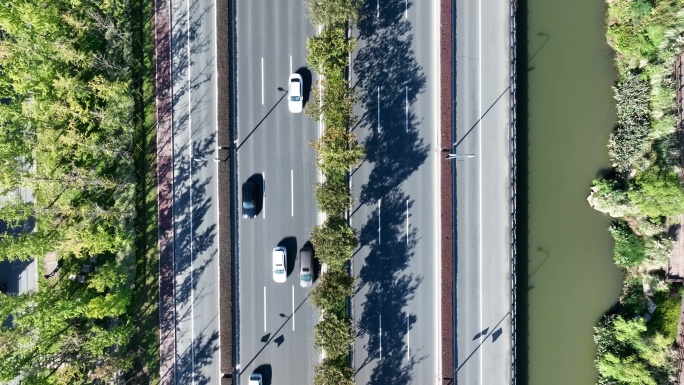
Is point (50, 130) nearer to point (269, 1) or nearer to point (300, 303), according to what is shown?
point (269, 1)

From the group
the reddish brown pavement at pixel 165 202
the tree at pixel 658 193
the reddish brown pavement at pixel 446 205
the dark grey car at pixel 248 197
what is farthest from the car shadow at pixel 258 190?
the tree at pixel 658 193

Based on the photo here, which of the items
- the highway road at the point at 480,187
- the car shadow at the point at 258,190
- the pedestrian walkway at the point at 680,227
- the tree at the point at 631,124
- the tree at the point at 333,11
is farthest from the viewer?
the car shadow at the point at 258,190

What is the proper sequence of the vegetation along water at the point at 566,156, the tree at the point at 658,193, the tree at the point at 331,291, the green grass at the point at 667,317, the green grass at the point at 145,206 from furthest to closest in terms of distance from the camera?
the vegetation along water at the point at 566,156
the green grass at the point at 145,206
the green grass at the point at 667,317
the tree at the point at 658,193
the tree at the point at 331,291

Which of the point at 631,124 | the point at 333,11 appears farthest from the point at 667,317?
the point at 333,11

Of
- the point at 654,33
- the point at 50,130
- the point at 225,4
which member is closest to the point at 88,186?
the point at 50,130

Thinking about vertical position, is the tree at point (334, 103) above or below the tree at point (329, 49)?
below

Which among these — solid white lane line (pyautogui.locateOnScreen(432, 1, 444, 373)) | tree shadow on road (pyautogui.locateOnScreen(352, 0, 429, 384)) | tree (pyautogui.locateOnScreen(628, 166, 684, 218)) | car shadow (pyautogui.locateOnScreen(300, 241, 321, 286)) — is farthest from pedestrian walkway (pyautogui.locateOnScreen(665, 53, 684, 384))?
car shadow (pyautogui.locateOnScreen(300, 241, 321, 286))

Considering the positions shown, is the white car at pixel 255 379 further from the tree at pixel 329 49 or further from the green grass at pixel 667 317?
the green grass at pixel 667 317
